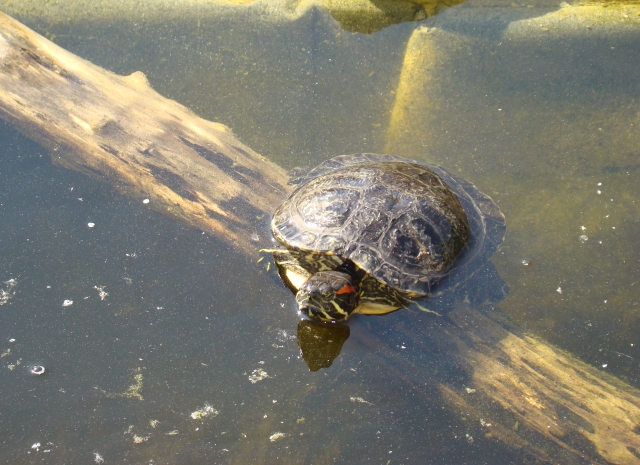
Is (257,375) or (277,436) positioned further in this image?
(257,375)

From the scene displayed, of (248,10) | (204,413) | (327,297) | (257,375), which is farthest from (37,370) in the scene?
(248,10)

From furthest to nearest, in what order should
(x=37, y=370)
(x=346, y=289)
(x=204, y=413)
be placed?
(x=346, y=289), (x=37, y=370), (x=204, y=413)

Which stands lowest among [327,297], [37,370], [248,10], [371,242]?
[37,370]

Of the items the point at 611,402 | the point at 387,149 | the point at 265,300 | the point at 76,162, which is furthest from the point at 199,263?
the point at 611,402

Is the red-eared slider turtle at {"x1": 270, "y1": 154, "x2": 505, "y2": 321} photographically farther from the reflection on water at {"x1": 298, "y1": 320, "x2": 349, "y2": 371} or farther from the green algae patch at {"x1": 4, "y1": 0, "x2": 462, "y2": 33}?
the green algae patch at {"x1": 4, "y1": 0, "x2": 462, "y2": 33}

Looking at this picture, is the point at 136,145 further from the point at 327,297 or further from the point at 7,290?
the point at 327,297

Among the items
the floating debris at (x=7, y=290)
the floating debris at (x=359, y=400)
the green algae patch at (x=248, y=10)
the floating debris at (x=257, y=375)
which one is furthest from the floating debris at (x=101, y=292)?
the green algae patch at (x=248, y=10)

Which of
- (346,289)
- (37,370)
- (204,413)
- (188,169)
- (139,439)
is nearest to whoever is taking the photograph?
(139,439)
